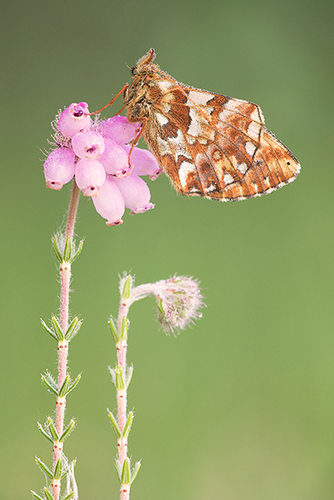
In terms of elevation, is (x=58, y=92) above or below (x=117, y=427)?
above

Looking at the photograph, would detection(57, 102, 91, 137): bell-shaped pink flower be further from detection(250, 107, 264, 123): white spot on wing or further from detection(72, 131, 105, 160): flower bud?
detection(250, 107, 264, 123): white spot on wing

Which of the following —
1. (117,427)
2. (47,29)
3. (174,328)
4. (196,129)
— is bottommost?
(117,427)

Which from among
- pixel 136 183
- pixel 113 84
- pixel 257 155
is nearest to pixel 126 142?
pixel 136 183

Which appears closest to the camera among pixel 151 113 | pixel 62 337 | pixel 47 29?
pixel 62 337

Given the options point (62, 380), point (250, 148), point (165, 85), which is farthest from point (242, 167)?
point (62, 380)

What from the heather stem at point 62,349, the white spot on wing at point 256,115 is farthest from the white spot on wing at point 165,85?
the heather stem at point 62,349

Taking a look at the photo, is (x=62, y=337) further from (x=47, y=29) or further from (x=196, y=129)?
(x=47, y=29)

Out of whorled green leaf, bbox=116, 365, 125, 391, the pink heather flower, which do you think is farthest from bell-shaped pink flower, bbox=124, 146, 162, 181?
whorled green leaf, bbox=116, 365, 125, 391

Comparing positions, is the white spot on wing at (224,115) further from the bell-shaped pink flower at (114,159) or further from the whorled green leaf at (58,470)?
the whorled green leaf at (58,470)
